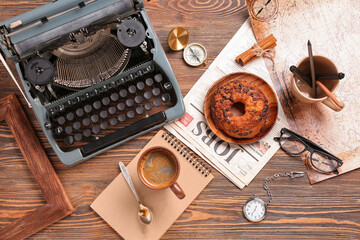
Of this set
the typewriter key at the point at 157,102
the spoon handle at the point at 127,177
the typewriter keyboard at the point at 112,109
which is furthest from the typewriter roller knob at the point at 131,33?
the spoon handle at the point at 127,177

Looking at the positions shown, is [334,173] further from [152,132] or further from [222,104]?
[152,132]

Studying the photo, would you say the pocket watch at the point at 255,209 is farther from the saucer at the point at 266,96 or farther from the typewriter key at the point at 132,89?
the typewriter key at the point at 132,89

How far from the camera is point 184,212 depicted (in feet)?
5.10

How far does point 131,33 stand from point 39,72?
0.36m

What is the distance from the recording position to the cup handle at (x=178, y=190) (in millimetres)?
1494

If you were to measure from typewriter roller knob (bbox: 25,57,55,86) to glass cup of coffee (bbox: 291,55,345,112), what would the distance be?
99 cm

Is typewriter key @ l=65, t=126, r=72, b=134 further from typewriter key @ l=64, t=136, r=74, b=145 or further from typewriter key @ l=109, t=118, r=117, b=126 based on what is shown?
typewriter key @ l=109, t=118, r=117, b=126

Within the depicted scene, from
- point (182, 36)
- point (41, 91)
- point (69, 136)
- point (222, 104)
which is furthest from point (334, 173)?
point (41, 91)

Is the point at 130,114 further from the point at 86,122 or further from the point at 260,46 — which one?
the point at 260,46

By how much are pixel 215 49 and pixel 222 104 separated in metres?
0.28

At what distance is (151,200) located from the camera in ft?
5.08

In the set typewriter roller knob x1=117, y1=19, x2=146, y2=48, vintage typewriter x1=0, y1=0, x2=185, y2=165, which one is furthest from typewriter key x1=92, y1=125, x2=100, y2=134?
typewriter roller knob x1=117, y1=19, x2=146, y2=48

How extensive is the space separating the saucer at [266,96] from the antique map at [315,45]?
0.20 feet

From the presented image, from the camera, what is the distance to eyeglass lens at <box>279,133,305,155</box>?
61.6 inches
